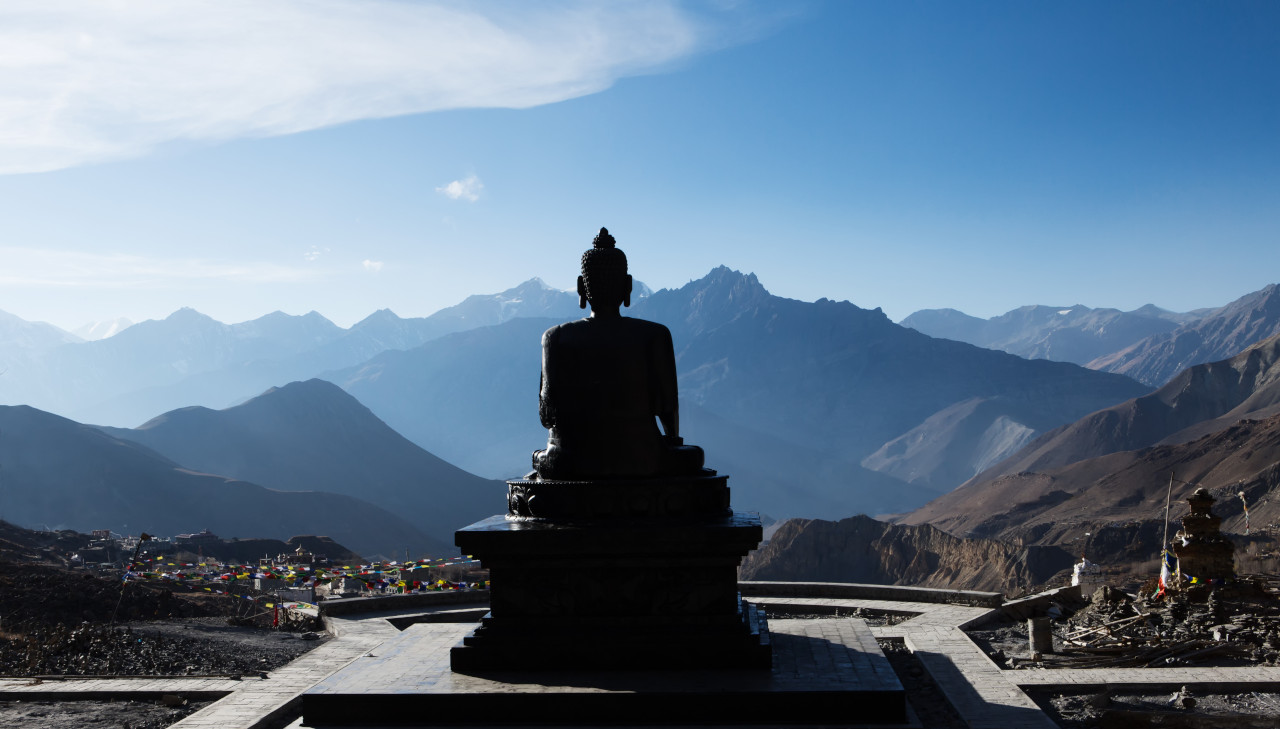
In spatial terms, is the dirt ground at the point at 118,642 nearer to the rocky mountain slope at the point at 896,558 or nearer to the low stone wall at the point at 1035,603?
the low stone wall at the point at 1035,603

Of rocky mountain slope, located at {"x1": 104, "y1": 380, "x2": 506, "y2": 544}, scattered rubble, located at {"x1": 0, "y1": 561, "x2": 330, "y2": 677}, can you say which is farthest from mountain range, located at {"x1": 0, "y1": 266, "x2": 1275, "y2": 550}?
scattered rubble, located at {"x1": 0, "y1": 561, "x2": 330, "y2": 677}

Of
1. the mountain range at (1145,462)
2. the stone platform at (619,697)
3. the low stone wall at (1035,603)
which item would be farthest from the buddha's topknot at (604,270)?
the mountain range at (1145,462)

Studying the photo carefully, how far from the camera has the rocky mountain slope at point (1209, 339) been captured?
6649 inches

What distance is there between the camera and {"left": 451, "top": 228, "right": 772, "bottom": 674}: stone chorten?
7625mm

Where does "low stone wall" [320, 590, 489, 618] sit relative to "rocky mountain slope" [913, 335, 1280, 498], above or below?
below

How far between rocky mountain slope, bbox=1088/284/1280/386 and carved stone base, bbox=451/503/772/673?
182 metres

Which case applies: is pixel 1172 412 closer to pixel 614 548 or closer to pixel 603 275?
pixel 603 275

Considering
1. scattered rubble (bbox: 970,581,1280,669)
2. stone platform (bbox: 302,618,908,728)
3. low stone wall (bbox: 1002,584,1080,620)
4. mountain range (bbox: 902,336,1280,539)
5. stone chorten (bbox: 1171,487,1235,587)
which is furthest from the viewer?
mountain range (bbox: 902,336,1280,539)

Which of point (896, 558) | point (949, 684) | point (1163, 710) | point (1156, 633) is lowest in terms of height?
point (896, 558)

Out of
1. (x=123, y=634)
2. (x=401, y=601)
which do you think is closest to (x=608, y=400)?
(x=401, y=601)

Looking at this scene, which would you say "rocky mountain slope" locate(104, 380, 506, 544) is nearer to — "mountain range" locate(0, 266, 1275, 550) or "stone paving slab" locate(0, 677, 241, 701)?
"mountain range" locate(0, 266, 1275, 550)

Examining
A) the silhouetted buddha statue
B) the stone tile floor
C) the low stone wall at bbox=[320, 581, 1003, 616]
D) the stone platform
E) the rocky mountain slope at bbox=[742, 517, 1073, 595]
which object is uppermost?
the silhouetted buddha statue

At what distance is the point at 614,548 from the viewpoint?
7676 millimetres

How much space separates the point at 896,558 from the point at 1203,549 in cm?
3236
